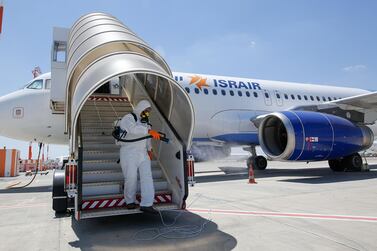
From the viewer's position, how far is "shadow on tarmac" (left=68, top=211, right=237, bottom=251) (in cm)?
342

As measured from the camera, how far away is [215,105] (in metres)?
11.5

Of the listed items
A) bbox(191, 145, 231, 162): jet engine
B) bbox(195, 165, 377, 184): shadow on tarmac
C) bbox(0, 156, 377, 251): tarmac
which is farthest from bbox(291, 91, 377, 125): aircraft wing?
bbox(0, 156, 377, 251): tarmac

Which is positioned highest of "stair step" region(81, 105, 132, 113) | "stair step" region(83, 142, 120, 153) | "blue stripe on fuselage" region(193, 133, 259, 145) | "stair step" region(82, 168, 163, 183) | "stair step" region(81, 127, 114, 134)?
"stair step" region(81, 105, 132, 113)

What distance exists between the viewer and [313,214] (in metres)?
4.71

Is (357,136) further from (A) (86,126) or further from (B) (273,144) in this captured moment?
(A) (86,126)

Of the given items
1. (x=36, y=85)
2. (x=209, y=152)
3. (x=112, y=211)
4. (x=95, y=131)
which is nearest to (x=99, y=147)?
(x=95, y=131)

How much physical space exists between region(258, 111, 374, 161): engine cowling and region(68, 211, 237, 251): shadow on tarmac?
5.04 meters

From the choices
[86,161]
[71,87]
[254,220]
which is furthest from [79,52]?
[254,220]

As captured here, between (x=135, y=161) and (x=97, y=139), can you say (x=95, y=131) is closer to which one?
(x=97, y=139)

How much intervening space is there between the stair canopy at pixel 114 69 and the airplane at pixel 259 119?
11.8 ft

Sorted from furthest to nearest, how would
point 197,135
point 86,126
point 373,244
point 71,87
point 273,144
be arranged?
point 197,135
point 273,144
point 86,126
point 71,87
point 373,244

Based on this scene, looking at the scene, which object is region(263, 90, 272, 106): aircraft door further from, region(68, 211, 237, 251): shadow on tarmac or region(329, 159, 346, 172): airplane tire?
region(68, 211, 237, 251): shadow on tarmac

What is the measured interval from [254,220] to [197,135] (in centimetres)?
715

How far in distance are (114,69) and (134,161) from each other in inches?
50.4
